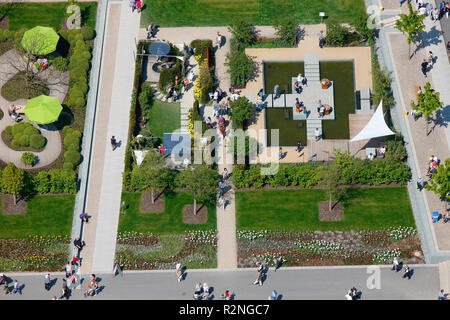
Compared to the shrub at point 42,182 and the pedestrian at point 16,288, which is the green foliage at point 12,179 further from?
the pedestrian at point 16,288

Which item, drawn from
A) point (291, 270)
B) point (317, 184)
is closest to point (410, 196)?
point (317, 184)

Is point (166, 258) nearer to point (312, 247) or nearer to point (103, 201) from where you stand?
point (103, 201)

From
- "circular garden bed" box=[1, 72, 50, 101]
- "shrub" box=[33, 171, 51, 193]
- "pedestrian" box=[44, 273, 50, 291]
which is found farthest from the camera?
"circular garden bed" box=[1, 72, 50, 101]

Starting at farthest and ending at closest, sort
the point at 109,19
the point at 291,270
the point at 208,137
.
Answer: the point at 109,19, the point at 208,137, the point at 291,270

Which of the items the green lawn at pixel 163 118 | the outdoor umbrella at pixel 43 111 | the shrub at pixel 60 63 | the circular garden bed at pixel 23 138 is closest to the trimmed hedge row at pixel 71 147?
the outdoor umbrella at pixel 43 111

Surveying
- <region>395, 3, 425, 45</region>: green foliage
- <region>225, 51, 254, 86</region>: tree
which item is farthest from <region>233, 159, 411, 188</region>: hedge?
<region>395, 3, 425, 45</region>: green foliage

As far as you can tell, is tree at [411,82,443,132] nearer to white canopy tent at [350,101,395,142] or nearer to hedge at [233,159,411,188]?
white canopy tent at [350,101,395,142]

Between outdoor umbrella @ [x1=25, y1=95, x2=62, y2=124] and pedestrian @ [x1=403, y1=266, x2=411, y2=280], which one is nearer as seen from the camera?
pedestrian @ [x1=403, y1=266, x2=411, y2=280]
